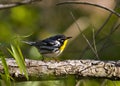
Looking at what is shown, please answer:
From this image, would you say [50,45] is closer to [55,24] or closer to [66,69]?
[66,69]

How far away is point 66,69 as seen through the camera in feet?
12.0

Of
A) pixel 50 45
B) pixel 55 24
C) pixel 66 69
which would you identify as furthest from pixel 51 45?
pixel 55 24

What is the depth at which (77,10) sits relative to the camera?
26.6ft

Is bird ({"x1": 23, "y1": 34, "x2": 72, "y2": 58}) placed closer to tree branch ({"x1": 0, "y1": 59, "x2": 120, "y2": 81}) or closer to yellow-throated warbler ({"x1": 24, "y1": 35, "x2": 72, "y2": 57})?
yellow-throated warbler ({"x1": 24, "y1": 35, "x2": 72, "y2": 57})

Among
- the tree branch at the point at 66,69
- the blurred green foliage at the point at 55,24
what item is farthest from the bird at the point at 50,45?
the tree branch at the point at 66,69

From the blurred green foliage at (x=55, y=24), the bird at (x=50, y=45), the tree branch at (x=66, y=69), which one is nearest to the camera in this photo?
the tree branch at (x=66, y=69)

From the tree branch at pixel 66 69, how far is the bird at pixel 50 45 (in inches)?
43.9

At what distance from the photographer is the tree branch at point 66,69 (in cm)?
361

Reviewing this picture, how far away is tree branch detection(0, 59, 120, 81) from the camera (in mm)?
3613

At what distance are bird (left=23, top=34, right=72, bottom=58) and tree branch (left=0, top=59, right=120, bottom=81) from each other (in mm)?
1115

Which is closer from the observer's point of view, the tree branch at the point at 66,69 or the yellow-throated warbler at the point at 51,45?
the tree branch at the point at 66,69

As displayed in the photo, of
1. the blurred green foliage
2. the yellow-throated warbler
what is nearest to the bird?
the yellow-throated warbler

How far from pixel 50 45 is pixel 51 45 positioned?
0.02m

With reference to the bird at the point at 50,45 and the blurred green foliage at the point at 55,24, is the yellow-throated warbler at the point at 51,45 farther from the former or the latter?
the blurred green foliage at the point at 55,24
